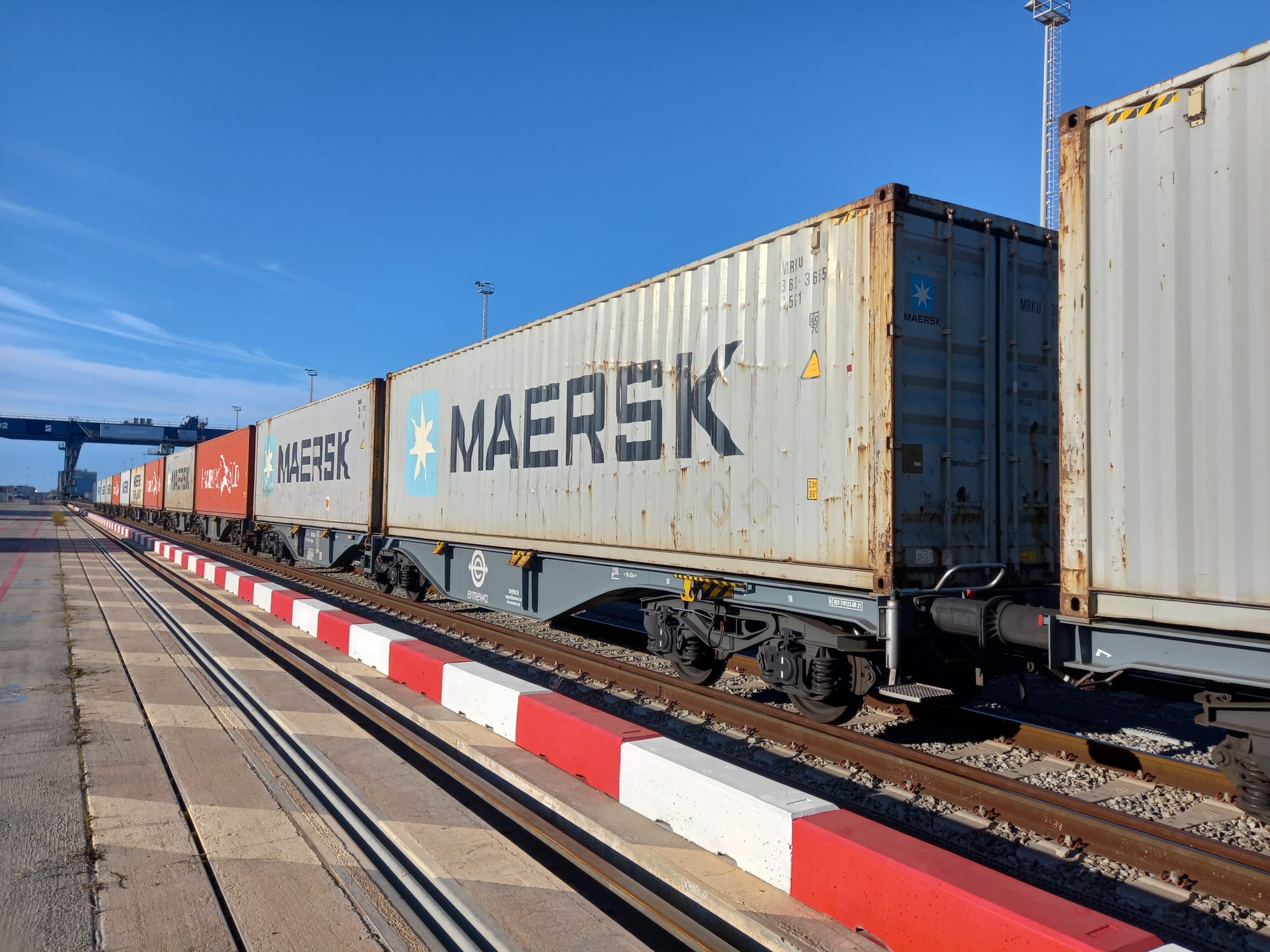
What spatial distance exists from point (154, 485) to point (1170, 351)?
1927 inches

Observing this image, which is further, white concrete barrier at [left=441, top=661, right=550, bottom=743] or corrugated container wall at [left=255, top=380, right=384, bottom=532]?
corrugated container wall at [left=255, top=380, right=384, bottom=532]

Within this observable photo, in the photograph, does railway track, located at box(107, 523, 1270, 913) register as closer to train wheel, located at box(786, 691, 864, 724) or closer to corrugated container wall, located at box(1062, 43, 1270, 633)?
train wheel, located at box(786, 691, 864, 724)

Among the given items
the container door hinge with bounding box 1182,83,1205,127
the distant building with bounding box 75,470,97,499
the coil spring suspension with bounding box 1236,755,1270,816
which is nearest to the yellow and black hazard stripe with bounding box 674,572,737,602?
the coil spring suspension with bounding box 1236,755,1270,816

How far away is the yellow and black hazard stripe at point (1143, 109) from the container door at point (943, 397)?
1622 mm

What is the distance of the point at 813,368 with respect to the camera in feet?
19.9

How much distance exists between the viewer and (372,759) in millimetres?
5055

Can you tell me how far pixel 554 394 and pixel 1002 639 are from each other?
227 inches

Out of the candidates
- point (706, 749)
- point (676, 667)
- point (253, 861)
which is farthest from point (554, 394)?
point (253, 861)

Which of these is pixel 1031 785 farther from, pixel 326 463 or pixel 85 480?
pixel 85 480

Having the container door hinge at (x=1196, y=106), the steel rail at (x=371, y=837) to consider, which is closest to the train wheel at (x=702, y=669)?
the steel rail at (x=371, y=837)

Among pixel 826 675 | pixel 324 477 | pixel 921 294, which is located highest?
pixel 921 294

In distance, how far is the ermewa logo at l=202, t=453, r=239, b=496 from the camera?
2466 centimetres

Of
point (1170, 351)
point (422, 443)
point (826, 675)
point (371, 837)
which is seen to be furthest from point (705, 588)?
point (422, 443)

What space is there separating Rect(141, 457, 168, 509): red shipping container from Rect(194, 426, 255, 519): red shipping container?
460 inches
